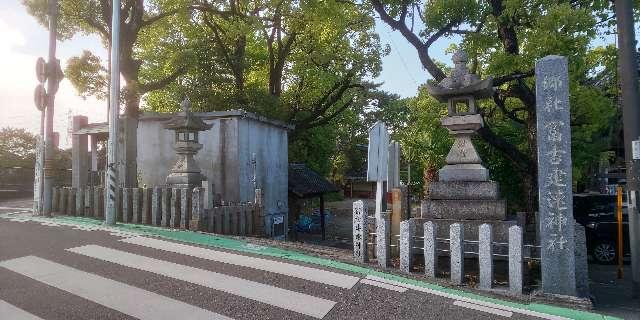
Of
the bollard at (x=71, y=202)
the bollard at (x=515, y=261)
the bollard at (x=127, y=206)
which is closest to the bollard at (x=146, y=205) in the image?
the bollard at (x=127, y=206)

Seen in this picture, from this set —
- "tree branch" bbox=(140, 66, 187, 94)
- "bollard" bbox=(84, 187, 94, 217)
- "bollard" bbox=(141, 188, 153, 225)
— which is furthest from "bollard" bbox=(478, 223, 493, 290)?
"tree branch" bbox=(140, 66, 187, 94)

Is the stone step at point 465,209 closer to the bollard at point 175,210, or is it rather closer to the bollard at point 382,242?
the bollard at point 382,242

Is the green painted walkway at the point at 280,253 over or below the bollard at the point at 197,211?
below

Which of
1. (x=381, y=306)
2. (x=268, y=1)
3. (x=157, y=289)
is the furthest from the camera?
(x=268, y=1)

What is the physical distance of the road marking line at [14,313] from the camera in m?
4.67

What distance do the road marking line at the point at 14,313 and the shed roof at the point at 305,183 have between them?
52.3 ft

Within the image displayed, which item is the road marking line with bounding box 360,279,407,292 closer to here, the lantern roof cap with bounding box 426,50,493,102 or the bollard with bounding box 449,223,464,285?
the bollard with bounding box 449,223,464,285

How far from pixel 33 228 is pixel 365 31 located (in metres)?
19.9

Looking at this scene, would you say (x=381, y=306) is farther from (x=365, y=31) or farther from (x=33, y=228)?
(x=365, y=31)

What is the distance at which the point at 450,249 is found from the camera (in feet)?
23.3

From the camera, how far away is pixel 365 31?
2444cm

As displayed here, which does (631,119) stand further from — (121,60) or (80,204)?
(121,60)

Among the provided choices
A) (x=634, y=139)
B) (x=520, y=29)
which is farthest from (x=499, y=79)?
(x=634, y=139)

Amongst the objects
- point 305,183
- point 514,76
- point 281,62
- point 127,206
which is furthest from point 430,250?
point 281,62
